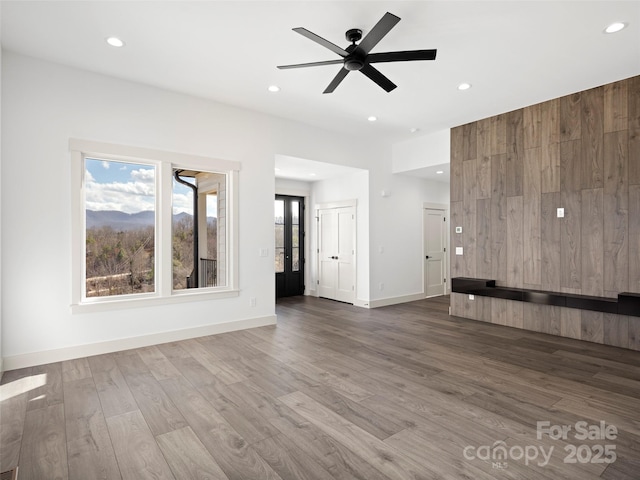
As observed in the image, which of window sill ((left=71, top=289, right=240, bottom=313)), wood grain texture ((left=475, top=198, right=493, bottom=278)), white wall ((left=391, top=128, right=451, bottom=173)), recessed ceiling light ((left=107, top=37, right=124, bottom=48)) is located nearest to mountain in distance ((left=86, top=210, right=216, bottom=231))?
window sill ((left=71, top=289, right=240, bottom=313))

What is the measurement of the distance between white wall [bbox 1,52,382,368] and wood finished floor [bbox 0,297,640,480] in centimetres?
33

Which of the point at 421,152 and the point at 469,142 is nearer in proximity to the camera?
the point at 469,142

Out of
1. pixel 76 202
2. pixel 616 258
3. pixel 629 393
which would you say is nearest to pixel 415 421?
pixel 629 393

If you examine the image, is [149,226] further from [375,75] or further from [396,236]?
[396,236]

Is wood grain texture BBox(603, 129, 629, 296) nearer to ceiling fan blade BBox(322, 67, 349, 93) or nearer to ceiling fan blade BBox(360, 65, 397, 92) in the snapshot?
ceiling fan blade BBox(360, 65, 397, 92)

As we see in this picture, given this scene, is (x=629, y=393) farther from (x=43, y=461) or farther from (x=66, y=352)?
(x=66, y=352)

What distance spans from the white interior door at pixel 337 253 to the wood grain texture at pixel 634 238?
4.20m

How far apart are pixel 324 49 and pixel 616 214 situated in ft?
13.2

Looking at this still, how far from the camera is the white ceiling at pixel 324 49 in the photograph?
9.60ft

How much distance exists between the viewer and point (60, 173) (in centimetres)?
380

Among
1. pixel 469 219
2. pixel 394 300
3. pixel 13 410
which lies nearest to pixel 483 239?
pixel 469 219

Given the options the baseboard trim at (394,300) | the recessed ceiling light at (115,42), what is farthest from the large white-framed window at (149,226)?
the baseboard trim at (394,300)

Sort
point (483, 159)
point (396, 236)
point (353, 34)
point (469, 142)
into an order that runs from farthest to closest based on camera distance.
Answer: 1. point (396, 236)
2. point (469, 142)
3. point (483, 159)
4. point (353, 34)

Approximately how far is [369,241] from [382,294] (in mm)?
1112
